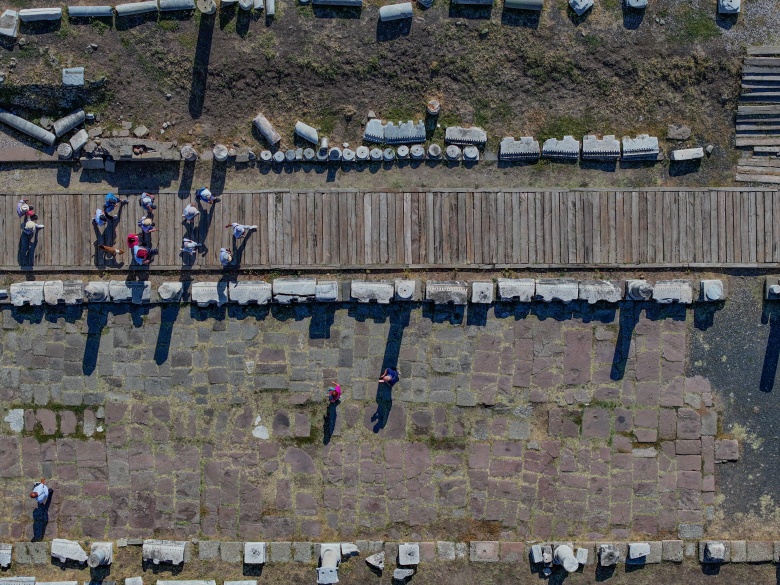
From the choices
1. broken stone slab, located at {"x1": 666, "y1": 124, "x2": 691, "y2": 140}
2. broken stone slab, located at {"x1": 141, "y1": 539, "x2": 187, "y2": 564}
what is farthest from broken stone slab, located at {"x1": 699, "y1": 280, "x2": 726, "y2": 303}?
broken stone slab, located at {"x1": 141, "y1": 539, "x2": 187, "y2": 564}

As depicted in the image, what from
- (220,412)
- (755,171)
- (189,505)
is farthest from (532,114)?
(189,505)

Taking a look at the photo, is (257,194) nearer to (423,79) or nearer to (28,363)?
(423,79)

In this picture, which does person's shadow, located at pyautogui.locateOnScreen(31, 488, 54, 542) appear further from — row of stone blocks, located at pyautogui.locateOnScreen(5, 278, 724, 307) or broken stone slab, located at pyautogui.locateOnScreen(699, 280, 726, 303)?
broken stone slab, located at pyautogui.locateOnScreen(699, 280, 726, 303)

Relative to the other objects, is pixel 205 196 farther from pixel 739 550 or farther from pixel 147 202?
pixel 739 550

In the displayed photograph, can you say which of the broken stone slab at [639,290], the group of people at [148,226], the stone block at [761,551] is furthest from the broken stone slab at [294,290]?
the stone block at [761,551]

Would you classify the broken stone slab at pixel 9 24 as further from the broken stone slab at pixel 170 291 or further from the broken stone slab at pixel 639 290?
the broken stone slab at pixel 639 290
